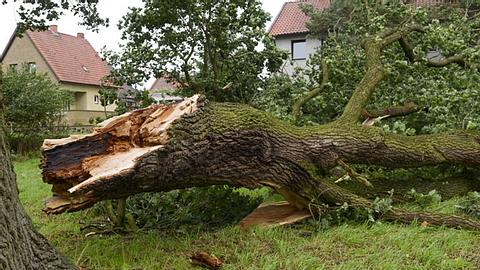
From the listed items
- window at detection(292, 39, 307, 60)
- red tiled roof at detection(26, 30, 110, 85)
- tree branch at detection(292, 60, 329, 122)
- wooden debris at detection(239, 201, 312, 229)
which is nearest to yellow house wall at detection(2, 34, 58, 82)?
red tiled roof at detection(26, 30, 110, 85)

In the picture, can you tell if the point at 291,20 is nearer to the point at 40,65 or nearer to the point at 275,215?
the point at 40,65

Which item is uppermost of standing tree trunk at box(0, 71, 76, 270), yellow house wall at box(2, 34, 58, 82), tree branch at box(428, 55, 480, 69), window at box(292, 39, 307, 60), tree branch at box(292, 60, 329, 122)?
yellow house wall at box(2, 34, 58, 82)

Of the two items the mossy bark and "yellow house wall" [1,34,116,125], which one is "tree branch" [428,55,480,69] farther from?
"yellow house wall" [1,34,116,125]

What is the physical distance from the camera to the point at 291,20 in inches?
919

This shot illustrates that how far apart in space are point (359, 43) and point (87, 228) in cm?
460

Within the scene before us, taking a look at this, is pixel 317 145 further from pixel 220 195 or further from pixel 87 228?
pixel 87 228

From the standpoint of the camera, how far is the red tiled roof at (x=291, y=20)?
72.7 feet

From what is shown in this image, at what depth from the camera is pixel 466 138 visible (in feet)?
16.9

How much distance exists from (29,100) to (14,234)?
13133 millimetres

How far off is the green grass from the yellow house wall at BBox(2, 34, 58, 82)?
2495 cm

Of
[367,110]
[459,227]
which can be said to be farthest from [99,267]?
[367,110]

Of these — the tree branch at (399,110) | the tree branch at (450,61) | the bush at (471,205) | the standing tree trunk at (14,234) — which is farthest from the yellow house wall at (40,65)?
the standing tree trunk at (14,234)

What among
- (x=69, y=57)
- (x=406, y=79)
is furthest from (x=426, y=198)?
(x=69, y=57)

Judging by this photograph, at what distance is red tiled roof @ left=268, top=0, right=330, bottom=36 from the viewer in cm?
2217
